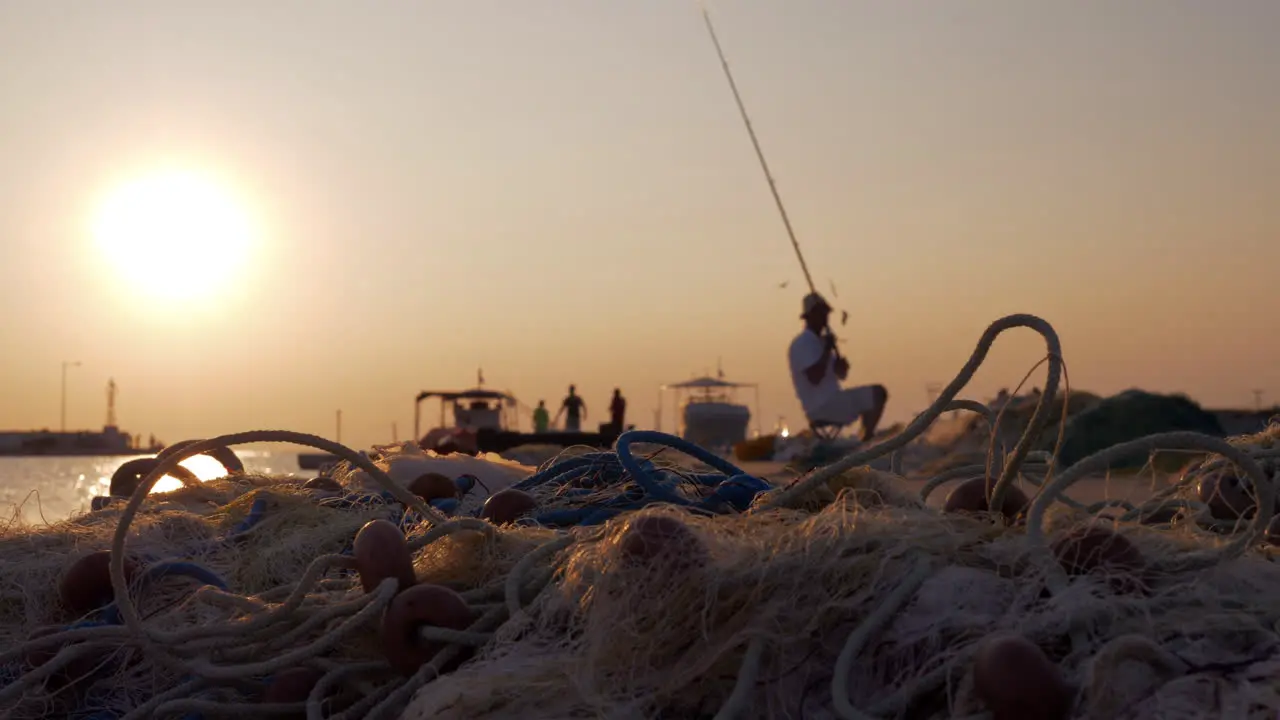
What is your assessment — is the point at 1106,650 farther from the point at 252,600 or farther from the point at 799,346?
the point at 799,346

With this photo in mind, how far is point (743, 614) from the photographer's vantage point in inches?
71.1

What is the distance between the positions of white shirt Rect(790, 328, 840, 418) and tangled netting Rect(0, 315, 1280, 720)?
1089 centimetres

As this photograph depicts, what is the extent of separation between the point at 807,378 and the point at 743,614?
480 inches

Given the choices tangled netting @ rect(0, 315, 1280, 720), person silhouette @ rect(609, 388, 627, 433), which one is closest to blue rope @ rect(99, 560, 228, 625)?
tangled netting @ rect(0, 315, 1280, 720)

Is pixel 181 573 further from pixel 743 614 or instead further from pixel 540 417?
pixel 540 417

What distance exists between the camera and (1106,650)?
5.19ft

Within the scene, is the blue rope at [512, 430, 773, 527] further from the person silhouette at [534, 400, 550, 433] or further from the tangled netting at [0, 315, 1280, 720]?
the person silhouette at [534, 400, 550, 433]

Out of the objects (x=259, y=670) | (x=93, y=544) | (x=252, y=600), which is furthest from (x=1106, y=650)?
(x=93, y=544)

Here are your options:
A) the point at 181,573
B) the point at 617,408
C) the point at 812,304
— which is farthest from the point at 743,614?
the point at 617,408

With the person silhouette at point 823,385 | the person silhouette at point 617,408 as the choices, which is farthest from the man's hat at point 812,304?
the person silhouette at point 617,408

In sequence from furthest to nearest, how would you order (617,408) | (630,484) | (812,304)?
(617,408) → (812,304) → (630,484)

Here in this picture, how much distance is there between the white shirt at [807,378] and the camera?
13688mm

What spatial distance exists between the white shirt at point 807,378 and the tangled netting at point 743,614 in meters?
10.9

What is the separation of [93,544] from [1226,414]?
15.0 meters
